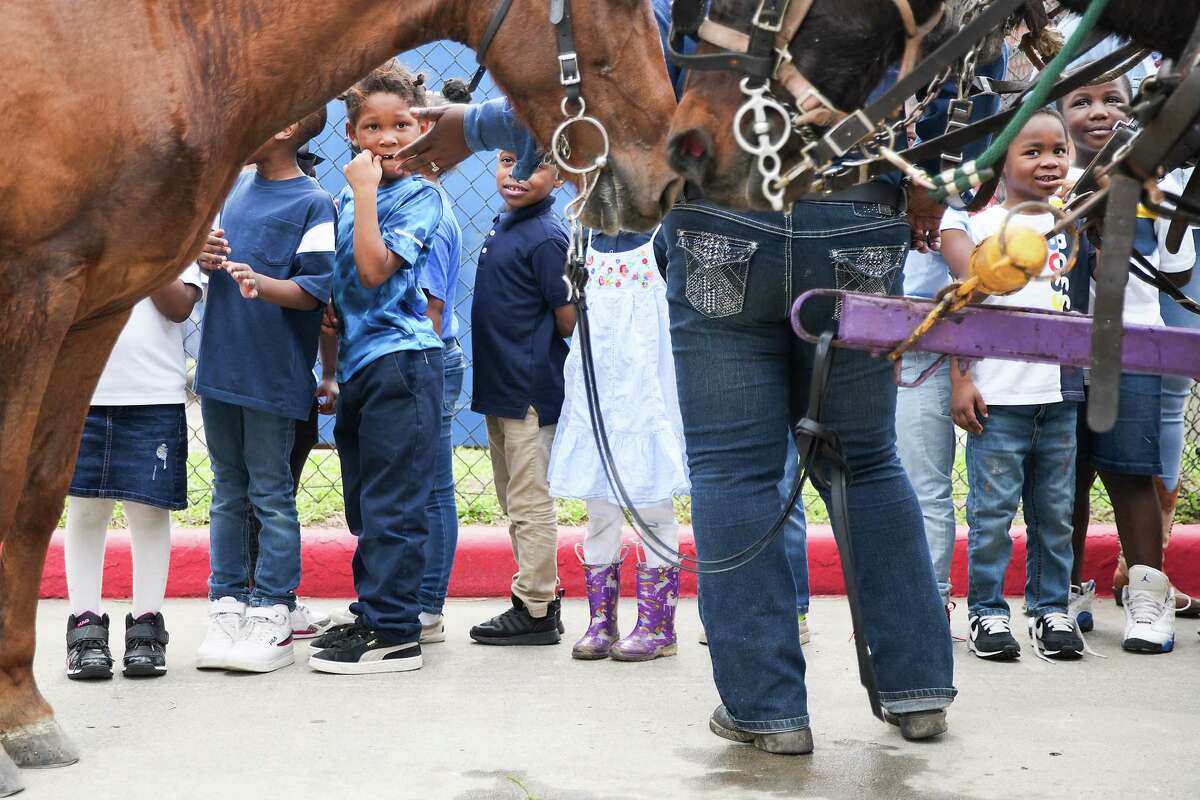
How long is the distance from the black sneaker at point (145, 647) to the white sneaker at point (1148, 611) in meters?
3.09

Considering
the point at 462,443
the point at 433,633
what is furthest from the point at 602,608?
the point at 462,443

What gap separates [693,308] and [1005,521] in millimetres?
1815

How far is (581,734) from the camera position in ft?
10.8

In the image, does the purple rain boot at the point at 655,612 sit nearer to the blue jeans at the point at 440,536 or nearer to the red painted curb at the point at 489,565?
the blue jeans at the point at 440,536

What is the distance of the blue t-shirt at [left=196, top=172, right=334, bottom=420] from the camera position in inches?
162

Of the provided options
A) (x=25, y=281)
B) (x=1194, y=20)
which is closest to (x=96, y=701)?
(x=25, y=281)

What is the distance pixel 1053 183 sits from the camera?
429 cm

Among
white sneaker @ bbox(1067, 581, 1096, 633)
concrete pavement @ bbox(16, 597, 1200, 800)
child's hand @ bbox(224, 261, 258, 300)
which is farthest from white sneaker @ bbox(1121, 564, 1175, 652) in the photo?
child's hand @ bbox(224, 261, 258, 300)

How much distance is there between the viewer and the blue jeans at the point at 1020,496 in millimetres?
4254

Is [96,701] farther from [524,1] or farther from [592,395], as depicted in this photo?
[524,1]

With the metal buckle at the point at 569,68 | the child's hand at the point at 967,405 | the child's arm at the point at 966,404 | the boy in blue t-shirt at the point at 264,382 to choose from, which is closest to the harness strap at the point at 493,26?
the metal buckle at the point at 569,68

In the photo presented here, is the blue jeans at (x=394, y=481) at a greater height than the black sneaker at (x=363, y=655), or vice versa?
→ the blue jeans at (x=394, y=481)

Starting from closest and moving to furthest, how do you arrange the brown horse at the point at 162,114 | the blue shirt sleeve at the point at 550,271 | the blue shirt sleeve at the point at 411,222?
the brown horse at the point at 162,114, the blue shirt sleeve at the point at 411,222, the blue shirt sleeve at the point at 550,271

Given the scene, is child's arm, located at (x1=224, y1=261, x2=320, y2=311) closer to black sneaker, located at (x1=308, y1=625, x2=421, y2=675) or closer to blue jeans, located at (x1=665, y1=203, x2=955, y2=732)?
black sneaker, located at (x1=308, y1=625, x2=421, y2=675)
